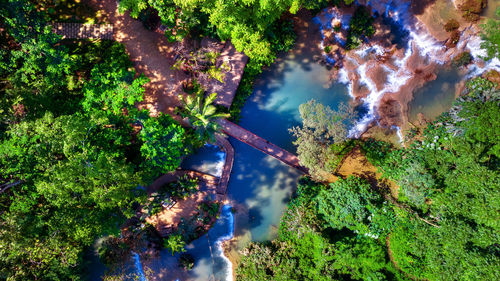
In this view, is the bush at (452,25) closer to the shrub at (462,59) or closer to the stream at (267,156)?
the shrub at (462,59)

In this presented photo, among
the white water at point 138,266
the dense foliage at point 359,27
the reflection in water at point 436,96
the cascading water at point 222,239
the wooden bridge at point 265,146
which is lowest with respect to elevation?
the white water at point 138,266

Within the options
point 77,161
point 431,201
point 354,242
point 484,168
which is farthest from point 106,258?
point 484,168

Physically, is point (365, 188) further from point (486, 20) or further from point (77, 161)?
point (77, 161)

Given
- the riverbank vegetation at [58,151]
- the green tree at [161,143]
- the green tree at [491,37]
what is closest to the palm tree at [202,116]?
the green tree at [161,143]

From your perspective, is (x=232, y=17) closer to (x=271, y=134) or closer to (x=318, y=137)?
(x=271, y=134)

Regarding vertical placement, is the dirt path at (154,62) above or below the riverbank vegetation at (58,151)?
above

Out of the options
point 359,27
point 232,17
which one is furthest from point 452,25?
point 232,17
